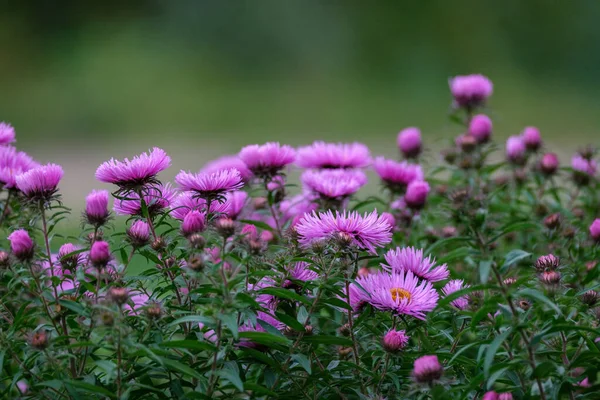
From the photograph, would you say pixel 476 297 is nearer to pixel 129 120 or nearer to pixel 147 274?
pixel 147 274

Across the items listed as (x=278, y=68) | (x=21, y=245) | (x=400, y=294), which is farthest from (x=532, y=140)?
(x=278, y=68)

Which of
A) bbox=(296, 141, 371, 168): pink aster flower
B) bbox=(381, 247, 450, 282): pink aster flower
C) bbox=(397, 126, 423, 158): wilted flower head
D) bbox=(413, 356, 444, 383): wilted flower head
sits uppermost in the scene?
bbox=(397, 126, 423, 158): wilted flower head

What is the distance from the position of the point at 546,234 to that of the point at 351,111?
18.0ft

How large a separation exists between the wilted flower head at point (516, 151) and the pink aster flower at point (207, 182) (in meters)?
1.04

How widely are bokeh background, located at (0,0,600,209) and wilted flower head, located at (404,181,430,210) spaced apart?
4338 millimetres

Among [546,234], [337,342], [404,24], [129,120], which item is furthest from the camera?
[404,24]

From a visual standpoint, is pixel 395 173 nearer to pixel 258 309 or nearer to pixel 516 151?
pixel 516 151

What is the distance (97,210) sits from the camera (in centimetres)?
124

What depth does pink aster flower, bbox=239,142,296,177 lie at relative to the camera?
1.53m

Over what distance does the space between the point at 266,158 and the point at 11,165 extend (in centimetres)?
44

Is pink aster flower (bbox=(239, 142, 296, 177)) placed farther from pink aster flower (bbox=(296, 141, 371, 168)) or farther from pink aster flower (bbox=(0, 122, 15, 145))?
pink aster flower (bbox=(0, 122, 15, 145))

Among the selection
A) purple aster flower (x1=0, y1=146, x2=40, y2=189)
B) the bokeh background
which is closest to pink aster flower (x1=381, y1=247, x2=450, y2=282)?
purple aster flower (x1=0, y1=146, x2=40, y2=189)

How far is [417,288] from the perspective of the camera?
1224 mm

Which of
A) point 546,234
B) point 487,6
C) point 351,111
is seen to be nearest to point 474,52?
point 487,6
